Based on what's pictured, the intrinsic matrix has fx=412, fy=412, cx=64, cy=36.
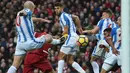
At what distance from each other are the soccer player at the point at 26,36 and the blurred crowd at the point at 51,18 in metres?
4.17

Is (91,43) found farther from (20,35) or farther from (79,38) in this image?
(20,35)

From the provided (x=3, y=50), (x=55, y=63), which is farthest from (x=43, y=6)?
(x=55, y=63)

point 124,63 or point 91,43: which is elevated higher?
point 124,63

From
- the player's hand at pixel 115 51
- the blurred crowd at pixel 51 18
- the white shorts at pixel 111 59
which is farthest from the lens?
the blurred crowd at pixel 51 18

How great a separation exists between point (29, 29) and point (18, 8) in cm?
1008

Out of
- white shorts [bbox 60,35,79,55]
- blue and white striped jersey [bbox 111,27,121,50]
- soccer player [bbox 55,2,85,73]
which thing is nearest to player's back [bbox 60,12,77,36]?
soccer player [bbox 55,2,85,73]

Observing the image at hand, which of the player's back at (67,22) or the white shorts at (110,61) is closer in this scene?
the white shorts at (110,61)

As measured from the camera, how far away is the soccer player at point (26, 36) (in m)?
7.20

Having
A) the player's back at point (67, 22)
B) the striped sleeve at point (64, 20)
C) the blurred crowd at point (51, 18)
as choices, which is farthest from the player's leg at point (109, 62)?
the blurred crowd at point (51, 18)

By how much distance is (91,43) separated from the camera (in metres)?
12.6

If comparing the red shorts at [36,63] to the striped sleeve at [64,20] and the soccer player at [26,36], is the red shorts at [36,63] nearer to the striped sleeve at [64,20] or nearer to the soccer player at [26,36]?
the soccer player at [26,36]

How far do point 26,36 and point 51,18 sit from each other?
8198 millimetres

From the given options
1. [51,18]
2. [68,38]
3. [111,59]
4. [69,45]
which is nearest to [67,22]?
[68,38]

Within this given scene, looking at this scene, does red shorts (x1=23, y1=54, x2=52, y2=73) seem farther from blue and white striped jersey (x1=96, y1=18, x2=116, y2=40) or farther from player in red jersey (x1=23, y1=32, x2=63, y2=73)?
blue and white striped jersey (x1=96, y1=18, x2=116, y2=40)
